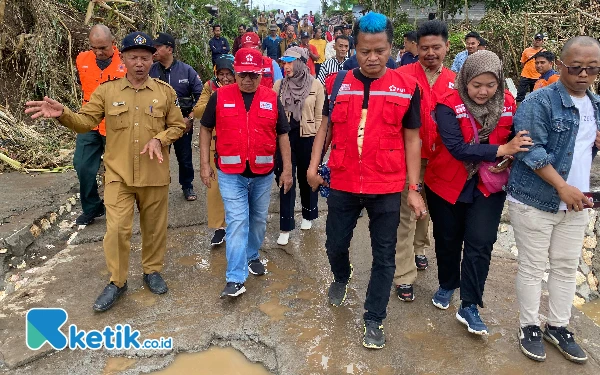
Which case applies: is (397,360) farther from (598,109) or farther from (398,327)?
(598,109)

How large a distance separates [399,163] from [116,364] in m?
2.13

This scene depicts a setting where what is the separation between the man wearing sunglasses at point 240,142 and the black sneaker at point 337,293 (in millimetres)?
680

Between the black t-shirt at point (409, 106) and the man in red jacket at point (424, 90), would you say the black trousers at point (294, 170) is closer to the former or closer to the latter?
the man in red jacket at point (424, 90)

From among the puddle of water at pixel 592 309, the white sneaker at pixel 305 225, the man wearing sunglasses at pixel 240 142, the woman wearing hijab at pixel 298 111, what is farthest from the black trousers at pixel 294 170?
the puddle of water at pixel 592 309

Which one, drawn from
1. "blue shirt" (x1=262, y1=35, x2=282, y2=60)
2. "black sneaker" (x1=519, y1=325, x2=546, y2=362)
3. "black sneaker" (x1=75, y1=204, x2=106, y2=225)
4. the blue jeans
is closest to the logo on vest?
the blue jeans

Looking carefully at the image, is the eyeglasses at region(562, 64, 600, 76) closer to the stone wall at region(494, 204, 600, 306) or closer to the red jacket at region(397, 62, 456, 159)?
the red jacket at region(397, 62, 456, 159)

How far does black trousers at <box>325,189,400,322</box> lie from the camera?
2.95m

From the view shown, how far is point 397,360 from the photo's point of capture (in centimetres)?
288

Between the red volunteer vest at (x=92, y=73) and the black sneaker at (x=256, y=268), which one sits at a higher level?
the red volunteer vest at (x=92, y=73)

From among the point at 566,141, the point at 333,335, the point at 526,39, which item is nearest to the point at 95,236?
the point at 333,335

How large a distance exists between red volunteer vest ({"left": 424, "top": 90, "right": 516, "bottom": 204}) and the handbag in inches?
Answer: 1.0

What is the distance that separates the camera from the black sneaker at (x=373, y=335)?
9.73 ft

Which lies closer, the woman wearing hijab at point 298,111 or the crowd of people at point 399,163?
the crowd of people at point 399,163

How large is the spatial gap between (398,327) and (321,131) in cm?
144
